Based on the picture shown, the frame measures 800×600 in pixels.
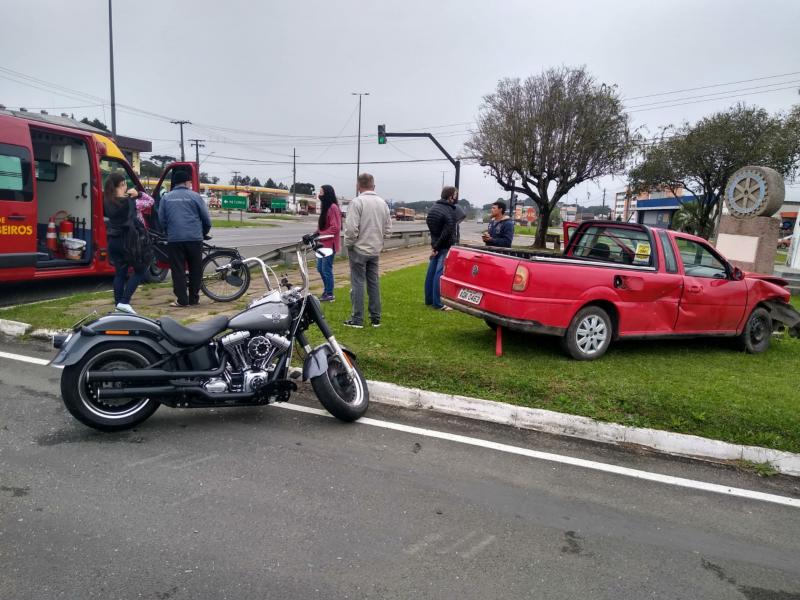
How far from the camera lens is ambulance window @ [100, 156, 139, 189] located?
391 inches

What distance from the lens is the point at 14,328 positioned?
7086 millimetres

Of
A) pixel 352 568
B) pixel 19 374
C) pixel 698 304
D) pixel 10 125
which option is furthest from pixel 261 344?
pixel 10 125

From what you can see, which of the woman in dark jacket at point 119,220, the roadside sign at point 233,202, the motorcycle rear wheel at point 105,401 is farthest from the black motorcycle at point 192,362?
the roadside sign at point 233,202

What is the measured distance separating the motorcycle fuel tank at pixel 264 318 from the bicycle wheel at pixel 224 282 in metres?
4.73

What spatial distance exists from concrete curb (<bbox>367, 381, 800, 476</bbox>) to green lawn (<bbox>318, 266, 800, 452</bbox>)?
13 cm

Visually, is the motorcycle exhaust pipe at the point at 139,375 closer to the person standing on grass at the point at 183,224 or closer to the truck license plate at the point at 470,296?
the truck license plate at the point at 470,296

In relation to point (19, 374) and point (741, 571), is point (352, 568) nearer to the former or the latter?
point (741, 571)

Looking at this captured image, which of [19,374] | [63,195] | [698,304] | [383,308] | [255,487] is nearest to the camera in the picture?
[255,487]

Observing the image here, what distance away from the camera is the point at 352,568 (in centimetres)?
282

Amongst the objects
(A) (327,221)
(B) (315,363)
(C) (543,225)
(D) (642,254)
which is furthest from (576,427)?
(C) (543,225)

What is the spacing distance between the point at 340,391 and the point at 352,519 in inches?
61.6

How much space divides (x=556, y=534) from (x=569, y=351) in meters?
3.14

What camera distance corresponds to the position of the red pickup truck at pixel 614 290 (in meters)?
5.84

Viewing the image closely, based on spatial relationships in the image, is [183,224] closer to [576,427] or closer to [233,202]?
[576,427]
